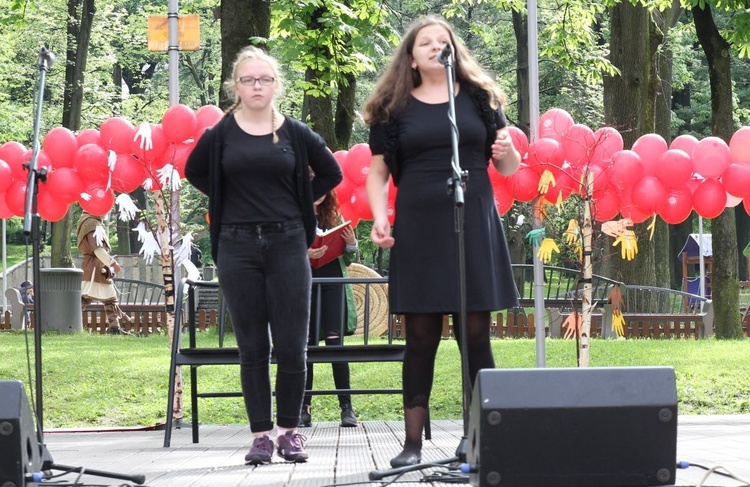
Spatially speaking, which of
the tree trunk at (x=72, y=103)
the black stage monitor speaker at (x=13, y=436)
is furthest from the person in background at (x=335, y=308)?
the tree trunk at (x=72, y=103)

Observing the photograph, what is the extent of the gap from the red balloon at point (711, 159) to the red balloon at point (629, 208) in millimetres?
553

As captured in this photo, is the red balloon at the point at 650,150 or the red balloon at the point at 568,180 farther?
the red balloon at the point at 650,150

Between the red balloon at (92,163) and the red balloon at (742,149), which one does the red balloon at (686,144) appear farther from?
the red balloon at (92,163)

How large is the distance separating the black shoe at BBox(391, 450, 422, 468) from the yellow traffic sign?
19.9 feet

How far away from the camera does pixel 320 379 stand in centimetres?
1174

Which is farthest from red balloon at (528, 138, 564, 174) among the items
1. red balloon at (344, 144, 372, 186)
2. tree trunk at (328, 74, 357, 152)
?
tree trunk at (328, 74, 357, 152)

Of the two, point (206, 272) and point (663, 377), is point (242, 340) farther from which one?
point (206, 272)

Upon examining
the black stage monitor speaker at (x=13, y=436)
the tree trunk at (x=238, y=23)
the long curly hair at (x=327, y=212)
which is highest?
the tree trunk at (x=238, y=23)

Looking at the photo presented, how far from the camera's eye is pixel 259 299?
623cm

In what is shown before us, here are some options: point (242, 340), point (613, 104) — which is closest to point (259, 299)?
point (242, 340)

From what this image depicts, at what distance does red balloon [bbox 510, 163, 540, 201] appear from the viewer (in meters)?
9.32

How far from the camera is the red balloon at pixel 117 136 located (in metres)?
9.31

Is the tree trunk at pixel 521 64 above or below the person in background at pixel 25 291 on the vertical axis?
above

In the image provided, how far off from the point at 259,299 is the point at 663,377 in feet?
8.32
